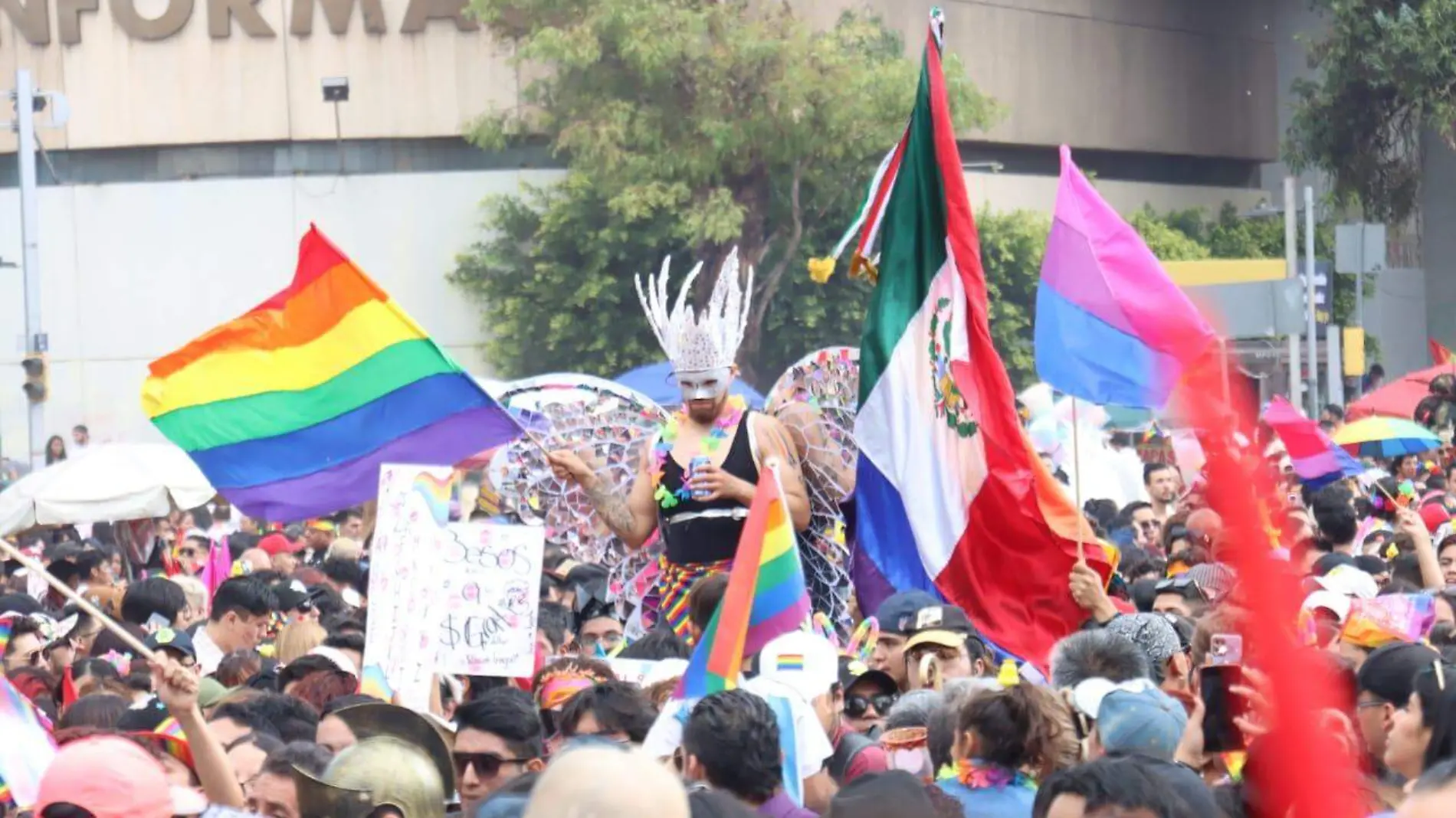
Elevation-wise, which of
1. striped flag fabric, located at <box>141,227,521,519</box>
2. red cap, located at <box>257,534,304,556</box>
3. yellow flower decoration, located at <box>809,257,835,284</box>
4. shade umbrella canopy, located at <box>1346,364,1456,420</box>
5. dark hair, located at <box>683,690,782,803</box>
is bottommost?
red cap, located at <box>257,534,304,556</box>

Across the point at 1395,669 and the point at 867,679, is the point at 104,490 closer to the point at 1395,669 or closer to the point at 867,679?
the point at 867,679

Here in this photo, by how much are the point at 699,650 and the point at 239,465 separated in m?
3.72

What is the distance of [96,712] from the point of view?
22.7ft

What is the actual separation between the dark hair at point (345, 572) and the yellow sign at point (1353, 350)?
16130 mm

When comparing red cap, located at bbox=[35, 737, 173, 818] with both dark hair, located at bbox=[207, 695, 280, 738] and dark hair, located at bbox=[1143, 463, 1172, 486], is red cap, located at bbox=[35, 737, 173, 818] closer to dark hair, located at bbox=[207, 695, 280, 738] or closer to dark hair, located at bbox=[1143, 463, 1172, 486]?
dark hair, located at bbox=[207, 695, 280, 738]

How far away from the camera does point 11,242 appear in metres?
36.6

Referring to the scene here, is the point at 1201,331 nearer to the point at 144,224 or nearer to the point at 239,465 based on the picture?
the point at 239,465

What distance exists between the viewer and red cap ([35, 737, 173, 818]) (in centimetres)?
472

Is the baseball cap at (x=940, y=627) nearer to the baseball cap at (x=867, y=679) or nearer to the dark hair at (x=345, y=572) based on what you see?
the baseball cap at (x=867, y=679)

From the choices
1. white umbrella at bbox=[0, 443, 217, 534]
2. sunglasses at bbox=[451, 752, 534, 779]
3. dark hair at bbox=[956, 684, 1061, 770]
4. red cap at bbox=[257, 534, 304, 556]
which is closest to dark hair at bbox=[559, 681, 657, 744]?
sunglasses at bbox=[451, 752, 534, 779]

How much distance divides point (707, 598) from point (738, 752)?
2404 mm

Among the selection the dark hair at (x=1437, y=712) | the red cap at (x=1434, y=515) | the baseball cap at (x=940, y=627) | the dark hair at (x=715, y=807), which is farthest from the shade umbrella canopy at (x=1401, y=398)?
the dark hair at (x=715, y=807)

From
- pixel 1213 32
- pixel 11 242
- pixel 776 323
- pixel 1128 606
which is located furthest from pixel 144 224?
pixel 1128 606

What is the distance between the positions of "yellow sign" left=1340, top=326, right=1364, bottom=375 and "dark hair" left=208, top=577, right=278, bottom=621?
19512mm
